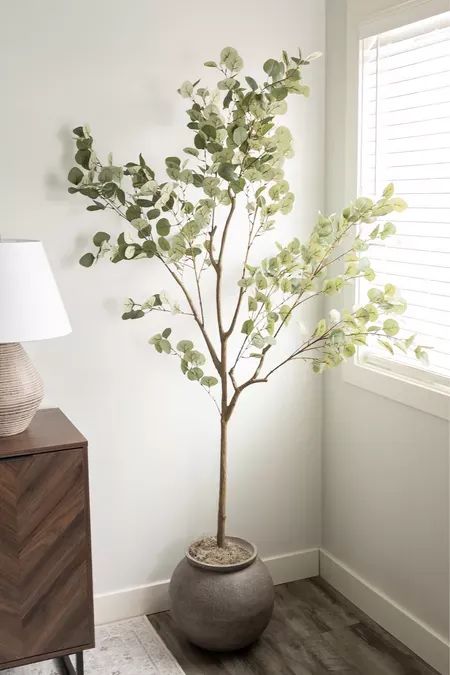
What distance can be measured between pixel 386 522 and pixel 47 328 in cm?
129

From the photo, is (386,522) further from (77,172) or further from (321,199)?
(77,172)

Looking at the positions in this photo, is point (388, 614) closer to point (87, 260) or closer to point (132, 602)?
point (132, 602)

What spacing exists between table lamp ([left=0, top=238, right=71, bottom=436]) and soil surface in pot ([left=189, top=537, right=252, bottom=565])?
722mm

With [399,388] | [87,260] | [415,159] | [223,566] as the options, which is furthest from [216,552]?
[415,159]

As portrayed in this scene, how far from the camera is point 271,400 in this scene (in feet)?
9.83

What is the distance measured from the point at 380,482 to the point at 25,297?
132 cm

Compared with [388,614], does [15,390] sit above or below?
above

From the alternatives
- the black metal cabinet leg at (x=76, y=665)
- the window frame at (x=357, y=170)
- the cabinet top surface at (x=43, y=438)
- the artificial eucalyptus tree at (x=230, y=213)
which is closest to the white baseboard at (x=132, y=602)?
the black metal cabinet leg at (x=76, y=665)

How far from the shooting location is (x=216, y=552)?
8.72 feet

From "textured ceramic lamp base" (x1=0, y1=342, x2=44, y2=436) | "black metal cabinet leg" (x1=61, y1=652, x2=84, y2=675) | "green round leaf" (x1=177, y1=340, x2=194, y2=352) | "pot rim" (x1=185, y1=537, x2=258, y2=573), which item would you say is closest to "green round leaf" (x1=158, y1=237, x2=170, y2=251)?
"green round leaf" (x1=177, y1=340, x2=194, y2=352)

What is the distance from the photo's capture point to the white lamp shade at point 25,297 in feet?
7.06

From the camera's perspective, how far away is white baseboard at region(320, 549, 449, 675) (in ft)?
8.18

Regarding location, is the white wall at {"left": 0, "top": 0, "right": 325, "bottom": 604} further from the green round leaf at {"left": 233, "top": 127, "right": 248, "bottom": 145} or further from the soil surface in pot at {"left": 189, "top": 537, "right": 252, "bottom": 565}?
the green round leaf at {"left": 233, "top": 127, "right": 248, "bottom": 145}

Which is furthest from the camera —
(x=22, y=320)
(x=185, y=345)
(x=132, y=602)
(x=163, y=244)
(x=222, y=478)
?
(x=132, y=602)
